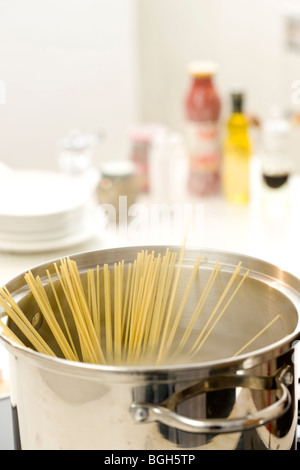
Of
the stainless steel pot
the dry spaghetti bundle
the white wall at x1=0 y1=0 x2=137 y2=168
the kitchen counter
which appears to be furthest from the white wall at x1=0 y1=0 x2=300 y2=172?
the stainless steel pot

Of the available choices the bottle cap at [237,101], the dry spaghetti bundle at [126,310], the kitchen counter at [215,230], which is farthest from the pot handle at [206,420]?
the bottle cap at [237,101]

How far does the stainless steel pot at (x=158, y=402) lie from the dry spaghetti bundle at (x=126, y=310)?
0.38 ft

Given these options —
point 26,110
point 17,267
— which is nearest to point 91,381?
point 17,267

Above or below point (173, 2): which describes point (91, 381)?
below

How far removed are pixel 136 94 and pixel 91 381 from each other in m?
2.71

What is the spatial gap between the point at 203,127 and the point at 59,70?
1.52 metres

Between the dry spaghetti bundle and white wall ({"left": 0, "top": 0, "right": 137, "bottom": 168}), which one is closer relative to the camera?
the dry spaghetti bundle

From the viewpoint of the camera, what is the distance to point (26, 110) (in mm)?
2822

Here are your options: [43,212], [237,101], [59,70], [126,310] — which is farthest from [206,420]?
[59,70]

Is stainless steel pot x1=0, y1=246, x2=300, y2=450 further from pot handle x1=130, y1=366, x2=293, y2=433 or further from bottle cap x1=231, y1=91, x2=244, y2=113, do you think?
bottle cap x1=231, y1=91, x2=244, y2=113

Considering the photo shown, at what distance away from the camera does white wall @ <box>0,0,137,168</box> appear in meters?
2.76

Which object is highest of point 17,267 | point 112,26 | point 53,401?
point 112,26

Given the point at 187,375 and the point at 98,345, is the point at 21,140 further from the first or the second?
the point at 187,375

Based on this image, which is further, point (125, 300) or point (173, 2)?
point (173, 2)
